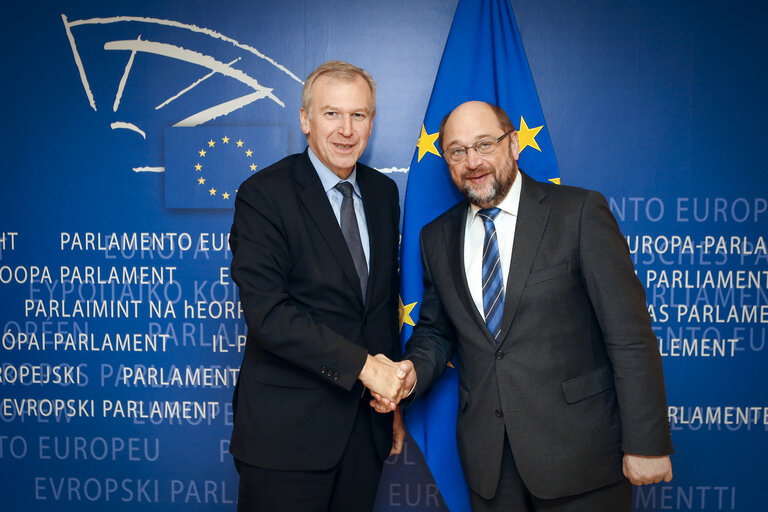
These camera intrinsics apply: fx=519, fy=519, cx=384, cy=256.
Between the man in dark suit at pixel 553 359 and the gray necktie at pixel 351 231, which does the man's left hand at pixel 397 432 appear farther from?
the gray necktie at pixel 351 231

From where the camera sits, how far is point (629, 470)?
1569 millimetres

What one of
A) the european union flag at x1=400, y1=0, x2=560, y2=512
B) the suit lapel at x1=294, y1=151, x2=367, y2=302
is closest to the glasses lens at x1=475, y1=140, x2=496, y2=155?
the european union flag at x1=400, y1=0, x2=560, y2=512

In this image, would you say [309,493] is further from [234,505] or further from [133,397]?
[133,397]

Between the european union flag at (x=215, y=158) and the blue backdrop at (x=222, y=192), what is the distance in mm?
10

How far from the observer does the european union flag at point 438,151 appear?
6.84 feet

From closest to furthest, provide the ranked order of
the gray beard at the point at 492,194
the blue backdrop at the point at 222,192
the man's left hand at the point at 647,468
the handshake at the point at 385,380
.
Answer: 1. the man's left hand at the point at 647,468
2. the handshake at the point at 385,380
3. the gray beard at the point at 492,194
4. the blue backdrop at the point at 222,192

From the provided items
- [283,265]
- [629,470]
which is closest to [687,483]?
[629,470]

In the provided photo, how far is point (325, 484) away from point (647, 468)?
0.99 m

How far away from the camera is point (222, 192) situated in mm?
2438

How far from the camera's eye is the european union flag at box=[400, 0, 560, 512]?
6.84 feet

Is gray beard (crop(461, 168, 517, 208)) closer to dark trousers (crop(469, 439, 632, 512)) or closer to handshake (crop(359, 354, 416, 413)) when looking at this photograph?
handshake (crop(359, 354, 416, 413))

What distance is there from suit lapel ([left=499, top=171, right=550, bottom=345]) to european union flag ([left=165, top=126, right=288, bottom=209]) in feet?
4.08

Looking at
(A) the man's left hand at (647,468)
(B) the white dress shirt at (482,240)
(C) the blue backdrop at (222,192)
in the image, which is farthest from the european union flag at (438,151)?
(A) the man's left hand at (647,468)

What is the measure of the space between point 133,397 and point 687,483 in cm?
269
